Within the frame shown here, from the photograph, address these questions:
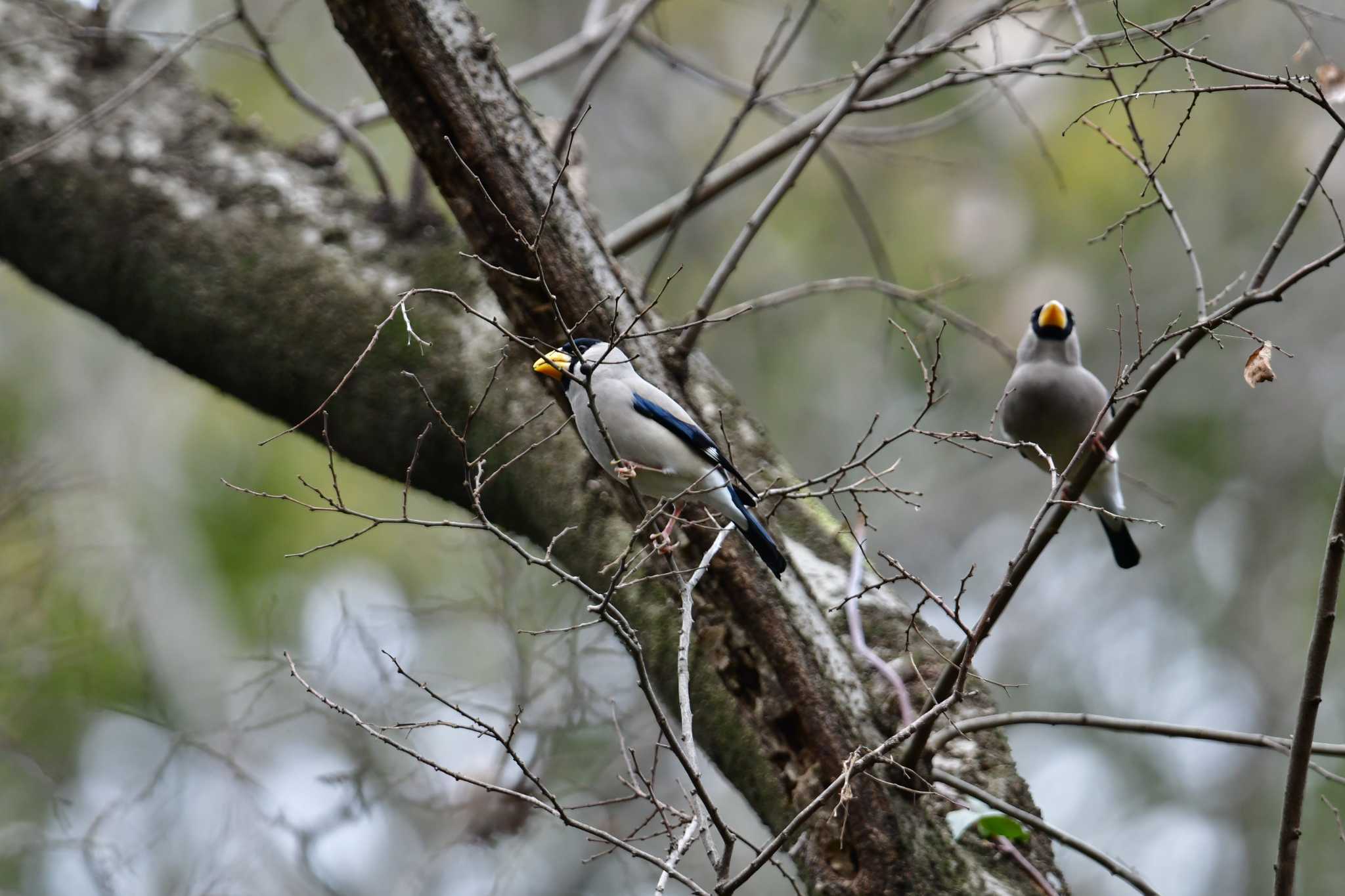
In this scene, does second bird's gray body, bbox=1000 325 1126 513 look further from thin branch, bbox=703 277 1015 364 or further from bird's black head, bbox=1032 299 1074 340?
thin branch, bbox=703 277 1015 364

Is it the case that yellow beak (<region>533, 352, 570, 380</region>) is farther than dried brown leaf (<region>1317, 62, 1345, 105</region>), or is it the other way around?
yellow beak (<region>533, 352, 570, 380</region>)

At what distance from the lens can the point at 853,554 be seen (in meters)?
3.95

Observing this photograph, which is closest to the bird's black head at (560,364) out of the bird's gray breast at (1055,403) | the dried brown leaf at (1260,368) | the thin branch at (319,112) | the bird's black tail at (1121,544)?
the thin branch at (319,112)

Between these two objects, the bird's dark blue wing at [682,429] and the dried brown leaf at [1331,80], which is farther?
the bird's dark blue wing at [682,429]

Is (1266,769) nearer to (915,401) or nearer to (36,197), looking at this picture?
(915,401)

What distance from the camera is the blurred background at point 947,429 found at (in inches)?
328

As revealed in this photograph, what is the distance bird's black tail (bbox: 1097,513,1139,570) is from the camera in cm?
490

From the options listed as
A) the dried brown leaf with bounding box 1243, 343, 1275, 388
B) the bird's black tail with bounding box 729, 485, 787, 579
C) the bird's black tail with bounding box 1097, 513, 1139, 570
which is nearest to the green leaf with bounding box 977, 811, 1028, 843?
the bird's black tail with bounding box 729, 485, 787, 579

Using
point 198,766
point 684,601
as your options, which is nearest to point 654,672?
point 684,601

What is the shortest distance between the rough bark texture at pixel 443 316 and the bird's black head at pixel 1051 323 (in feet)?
4.41

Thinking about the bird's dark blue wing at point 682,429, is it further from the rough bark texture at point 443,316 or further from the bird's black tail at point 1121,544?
the bird's black tail at point 1121,544

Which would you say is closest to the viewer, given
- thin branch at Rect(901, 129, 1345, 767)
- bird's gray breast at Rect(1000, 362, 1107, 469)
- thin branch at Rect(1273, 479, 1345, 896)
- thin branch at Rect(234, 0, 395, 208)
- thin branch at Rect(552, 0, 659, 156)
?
thin branch at Rect(1273, 479, 1345, 896)

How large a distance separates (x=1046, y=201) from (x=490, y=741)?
26.0 ft

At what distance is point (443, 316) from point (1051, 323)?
7.66ft
